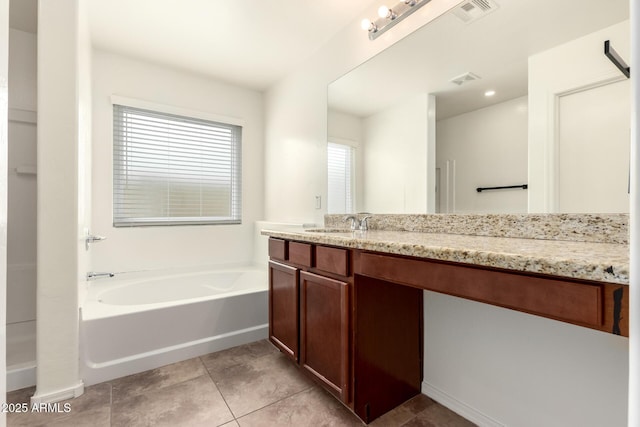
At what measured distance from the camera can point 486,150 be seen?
136 cm

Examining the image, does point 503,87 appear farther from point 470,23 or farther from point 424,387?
point 424,387

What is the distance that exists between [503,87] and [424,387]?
1519mm

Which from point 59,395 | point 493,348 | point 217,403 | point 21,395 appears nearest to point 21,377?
point 21,395

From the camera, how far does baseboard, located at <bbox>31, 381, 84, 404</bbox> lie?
1451 millimetres

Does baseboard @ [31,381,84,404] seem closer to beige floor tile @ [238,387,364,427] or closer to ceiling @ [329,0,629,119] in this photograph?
beige floor tile @ [238,387,364,427]

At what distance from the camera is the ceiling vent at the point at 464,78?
1406mm

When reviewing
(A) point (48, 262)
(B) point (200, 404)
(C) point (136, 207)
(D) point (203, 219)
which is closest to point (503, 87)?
(B) point (200, 404)

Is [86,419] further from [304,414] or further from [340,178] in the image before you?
[340,178]

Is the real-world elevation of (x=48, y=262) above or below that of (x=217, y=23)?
below

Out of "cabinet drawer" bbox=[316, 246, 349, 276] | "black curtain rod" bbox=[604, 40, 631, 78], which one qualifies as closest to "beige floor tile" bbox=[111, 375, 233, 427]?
"cabinet drawer" bbox=[316, 246, 349, 276]

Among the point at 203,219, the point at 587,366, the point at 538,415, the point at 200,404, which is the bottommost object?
the point at 200,404

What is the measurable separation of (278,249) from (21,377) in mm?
1538

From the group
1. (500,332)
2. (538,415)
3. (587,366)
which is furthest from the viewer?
(500,332)

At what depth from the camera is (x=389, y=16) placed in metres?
1.76
